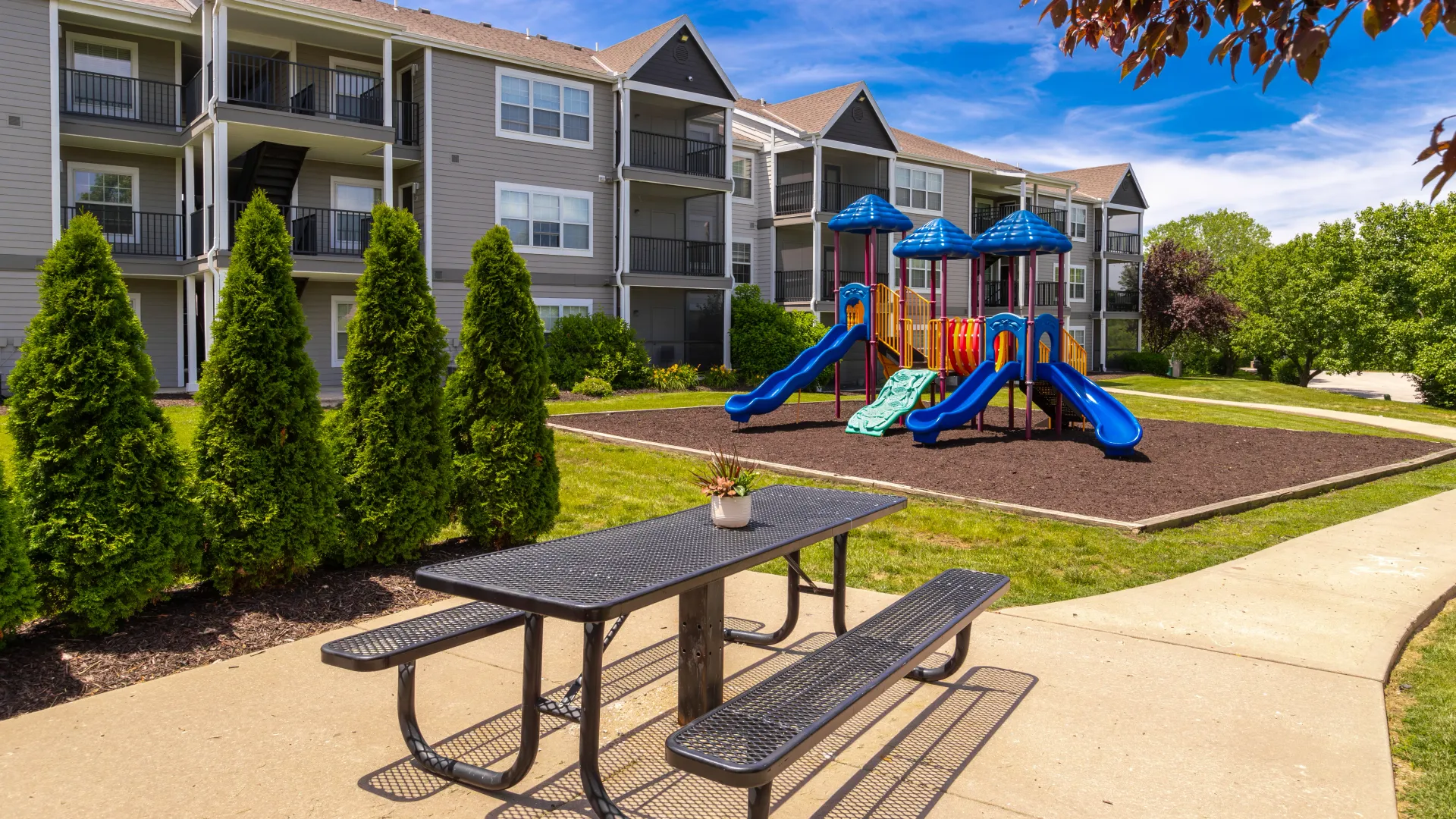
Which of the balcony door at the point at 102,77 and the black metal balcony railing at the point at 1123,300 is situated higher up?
the balcony door at the point at 102,77

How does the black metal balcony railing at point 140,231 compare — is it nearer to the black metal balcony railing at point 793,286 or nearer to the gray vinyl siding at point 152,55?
the gray vinyl siding at point 152,55

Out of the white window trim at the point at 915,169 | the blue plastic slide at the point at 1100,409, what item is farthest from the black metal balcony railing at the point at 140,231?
the white window trim at the point at 915,169

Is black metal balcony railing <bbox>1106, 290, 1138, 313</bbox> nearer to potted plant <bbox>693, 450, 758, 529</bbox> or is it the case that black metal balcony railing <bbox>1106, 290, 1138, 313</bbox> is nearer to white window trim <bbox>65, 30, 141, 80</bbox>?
white window trim <bbox>65, 30, 141, 80</bbox>

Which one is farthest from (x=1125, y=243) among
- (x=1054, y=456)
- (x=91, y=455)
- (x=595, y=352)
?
(x=91, y=455)

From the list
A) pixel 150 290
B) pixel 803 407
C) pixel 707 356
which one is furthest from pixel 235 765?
pixel 707 356

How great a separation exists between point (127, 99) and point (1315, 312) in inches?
1726

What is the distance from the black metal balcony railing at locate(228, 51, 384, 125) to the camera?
74.2 feet

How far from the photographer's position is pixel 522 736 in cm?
394

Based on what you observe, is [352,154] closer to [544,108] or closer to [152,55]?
[152,55]

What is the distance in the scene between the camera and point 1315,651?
5.78 metres

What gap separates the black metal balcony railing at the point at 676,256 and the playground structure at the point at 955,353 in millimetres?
9595

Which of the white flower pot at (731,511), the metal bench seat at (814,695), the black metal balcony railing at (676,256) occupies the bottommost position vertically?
the metal bench seat at (814,695)

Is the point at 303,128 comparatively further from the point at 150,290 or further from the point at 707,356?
the point at 707,356

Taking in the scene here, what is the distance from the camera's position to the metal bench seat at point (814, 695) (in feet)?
10.1
